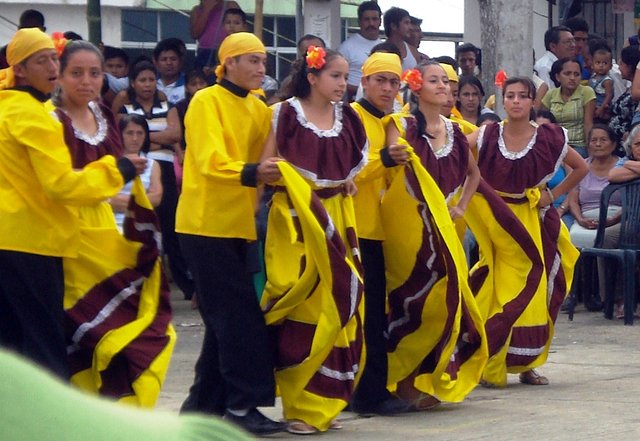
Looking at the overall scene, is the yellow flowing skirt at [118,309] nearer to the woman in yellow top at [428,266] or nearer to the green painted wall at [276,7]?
the woman in yellow top at [428,266]

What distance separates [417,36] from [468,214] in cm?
513

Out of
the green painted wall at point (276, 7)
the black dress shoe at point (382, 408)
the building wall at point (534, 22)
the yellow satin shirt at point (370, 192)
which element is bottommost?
the black dress shoe at point (382, 408)

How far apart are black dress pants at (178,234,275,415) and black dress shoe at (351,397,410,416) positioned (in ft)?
2.76

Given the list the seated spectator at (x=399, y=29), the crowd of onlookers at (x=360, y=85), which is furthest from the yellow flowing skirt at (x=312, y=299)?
the seated spectator at (x=399, y=29)

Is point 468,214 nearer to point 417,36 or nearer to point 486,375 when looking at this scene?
point 486,375

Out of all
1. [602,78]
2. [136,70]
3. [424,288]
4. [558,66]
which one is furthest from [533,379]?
[602,78]

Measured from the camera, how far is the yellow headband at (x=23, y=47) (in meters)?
5.11

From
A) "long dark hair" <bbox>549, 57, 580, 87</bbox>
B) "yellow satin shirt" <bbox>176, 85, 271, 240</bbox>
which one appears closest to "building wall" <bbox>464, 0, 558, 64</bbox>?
"long dark hair" <bbox>549, 57, 580, 87</bbox>

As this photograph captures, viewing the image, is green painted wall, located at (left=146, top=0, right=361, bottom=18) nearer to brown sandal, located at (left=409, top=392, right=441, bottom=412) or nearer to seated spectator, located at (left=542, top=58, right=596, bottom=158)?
seated spectator, located at (left=542, top=58, right=596, bottom=158)

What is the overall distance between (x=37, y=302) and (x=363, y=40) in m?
6.62

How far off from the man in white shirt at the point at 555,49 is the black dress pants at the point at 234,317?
728cm

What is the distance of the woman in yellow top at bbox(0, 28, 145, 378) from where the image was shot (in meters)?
4.99

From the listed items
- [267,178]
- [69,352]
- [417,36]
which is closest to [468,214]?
[267,178]

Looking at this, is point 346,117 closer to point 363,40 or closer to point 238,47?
point 238,47
